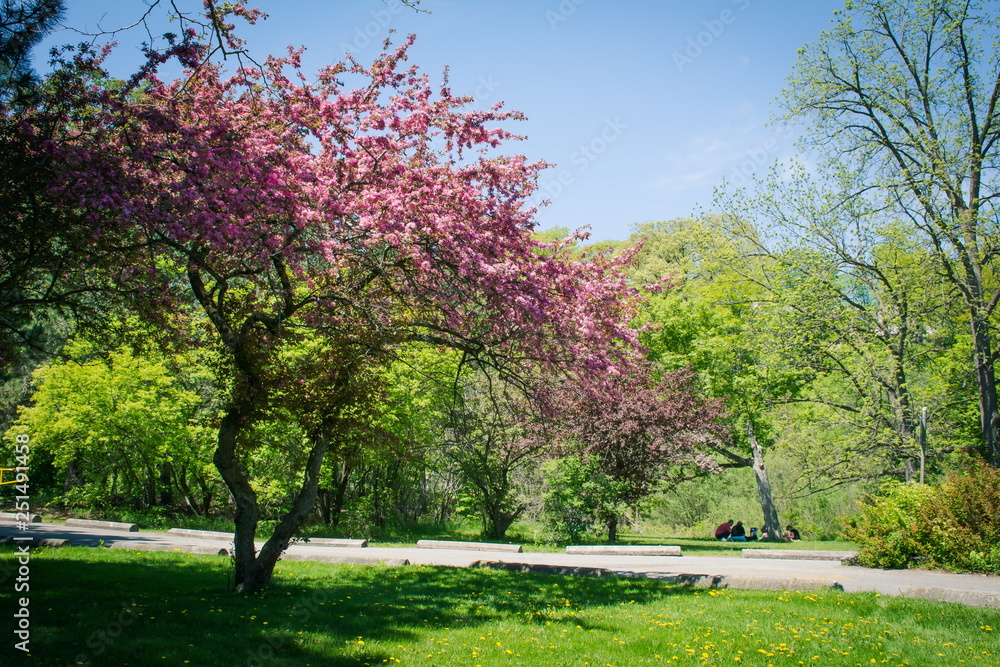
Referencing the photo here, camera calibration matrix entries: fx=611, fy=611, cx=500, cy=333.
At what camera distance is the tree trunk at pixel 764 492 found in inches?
942

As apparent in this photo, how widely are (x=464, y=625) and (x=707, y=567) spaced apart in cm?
741

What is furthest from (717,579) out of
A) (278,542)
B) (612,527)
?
(612,527)

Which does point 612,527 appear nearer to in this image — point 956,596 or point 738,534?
point 738,534

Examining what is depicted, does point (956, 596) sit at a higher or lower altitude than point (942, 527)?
lower

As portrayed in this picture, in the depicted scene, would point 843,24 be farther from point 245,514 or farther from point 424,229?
point 245,514

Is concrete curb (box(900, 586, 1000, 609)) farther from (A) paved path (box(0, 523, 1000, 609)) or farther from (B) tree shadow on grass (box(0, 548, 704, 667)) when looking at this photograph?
(B) tree shadow on grass (box(0, 548, 704, 667))

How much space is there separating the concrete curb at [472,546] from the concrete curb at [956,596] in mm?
8557

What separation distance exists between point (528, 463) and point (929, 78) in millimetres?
16563

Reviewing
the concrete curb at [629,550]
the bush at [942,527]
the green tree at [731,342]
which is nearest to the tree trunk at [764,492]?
the green tree at [731,342]

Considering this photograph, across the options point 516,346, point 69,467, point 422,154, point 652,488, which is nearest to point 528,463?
point 652,488

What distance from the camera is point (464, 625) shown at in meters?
6.82

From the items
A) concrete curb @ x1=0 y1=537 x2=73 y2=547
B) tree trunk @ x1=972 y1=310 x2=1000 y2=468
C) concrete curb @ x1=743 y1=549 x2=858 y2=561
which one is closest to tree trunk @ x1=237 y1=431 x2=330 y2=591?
concrete curb @ x1=0 y1=537 x2=73 y2=547

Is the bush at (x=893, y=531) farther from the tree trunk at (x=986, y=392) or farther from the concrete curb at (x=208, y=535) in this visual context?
the concrete curb at (x=208, y=535)

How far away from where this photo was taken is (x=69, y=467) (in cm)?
2548
